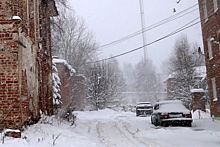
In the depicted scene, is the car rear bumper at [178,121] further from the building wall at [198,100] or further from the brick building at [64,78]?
the brick building at [64,78]

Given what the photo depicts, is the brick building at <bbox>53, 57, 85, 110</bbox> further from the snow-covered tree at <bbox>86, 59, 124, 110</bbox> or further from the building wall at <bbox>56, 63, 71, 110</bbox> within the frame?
the snow-covered tree at <bbox>86, 59, 124, 110</bbox>

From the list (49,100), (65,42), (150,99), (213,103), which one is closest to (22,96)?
(49,100)

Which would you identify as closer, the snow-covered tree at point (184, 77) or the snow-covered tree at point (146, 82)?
the snow-covered tree at point (184, 77)

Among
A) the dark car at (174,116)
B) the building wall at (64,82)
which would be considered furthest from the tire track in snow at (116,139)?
the building wall at (64,82)

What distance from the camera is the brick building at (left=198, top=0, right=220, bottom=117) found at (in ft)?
57.1

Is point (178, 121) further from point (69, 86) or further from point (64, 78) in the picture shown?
point (69, 86)

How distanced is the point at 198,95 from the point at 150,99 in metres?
52.2

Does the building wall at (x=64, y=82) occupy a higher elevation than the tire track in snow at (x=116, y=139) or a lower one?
higher

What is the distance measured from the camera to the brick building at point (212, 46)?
57.1ft

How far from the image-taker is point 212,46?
60.8 ft

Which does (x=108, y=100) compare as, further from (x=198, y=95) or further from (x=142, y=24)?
(x=198, y=95)

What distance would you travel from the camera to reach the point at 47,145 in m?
6.41

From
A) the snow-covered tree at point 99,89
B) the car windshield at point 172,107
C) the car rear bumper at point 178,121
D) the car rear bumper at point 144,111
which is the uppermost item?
the snow-covered tree at point 99,89

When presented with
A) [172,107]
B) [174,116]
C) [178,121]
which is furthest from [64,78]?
[178,121]
